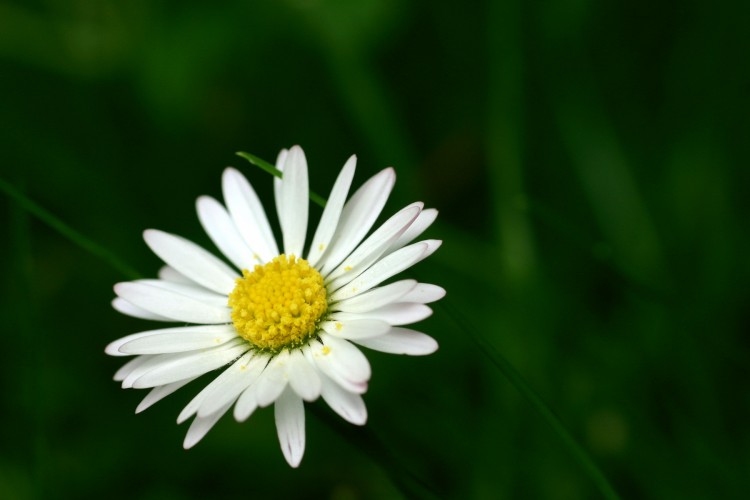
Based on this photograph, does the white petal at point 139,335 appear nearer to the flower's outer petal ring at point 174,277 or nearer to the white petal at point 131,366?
the white petal at point 131,366

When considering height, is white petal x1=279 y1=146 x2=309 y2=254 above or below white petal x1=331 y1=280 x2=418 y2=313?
above

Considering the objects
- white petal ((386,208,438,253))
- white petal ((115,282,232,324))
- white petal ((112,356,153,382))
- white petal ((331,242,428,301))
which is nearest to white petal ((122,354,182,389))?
white petal ((112,356,153,382))

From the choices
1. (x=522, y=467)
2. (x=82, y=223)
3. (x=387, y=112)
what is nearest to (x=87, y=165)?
(x=82, y=223)

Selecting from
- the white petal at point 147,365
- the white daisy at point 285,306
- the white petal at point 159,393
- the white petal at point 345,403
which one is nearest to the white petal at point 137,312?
the white daisy at point 285,306

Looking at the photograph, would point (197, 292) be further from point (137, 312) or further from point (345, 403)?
point (345, 403)

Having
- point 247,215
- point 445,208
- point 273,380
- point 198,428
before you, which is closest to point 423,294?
point 273,380

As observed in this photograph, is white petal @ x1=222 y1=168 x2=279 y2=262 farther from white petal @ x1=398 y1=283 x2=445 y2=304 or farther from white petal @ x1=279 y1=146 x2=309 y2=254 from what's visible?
white petal @ x1=398 y1=283 x2=445 y2=304

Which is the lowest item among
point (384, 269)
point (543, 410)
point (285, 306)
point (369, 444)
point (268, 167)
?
point (543, 410)
